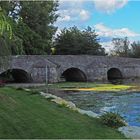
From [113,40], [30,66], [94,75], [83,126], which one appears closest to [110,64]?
[94,75]

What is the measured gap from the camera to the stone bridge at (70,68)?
2047 inches

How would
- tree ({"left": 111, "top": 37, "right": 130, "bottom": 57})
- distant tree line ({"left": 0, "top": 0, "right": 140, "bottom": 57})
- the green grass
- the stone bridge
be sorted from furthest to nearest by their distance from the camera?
tree ({"left": 111, "top": 37, "right": 130, "bottom": 57}) < distant tree line ({"left": 0, "top": 0, "right": 140, "bottom": 57}) < the stone bridge < the green grass

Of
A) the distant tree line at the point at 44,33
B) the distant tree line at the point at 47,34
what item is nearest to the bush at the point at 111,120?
the distant tree line at the point at 47,34

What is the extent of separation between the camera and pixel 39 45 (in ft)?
197

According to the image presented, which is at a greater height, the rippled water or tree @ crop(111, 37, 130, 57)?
tree @ crop(111, 37, 130, 57)

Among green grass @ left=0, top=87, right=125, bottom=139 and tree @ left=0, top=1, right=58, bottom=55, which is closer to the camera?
green grass @ left=0, top=87, right=125, bottom=139

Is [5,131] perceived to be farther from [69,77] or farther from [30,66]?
[69,77]

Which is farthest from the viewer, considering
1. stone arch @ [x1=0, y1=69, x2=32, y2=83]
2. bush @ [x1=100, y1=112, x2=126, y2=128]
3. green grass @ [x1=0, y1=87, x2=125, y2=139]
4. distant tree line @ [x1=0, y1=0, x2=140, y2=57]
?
distant tree line @ [x1=0, y1=0, x2=140, y2=57]

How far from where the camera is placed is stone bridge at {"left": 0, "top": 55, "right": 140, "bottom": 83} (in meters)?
52.0

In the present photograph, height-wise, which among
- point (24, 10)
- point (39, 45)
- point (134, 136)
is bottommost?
point (134, 136)

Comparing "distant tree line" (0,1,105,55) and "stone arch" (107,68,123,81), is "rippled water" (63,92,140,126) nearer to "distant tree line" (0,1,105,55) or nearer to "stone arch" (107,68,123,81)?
"distant tree line" (0,1,105,55)

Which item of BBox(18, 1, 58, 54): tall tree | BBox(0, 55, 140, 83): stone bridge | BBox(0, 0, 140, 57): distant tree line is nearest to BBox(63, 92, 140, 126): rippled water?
BBox(0, 0, 140, 57): distant tree line

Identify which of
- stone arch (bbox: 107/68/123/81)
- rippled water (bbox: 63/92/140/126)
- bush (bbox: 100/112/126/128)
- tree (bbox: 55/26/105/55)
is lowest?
rippled water (bbox: 63/92/140/126)

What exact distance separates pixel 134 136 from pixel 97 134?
1.52 meters
